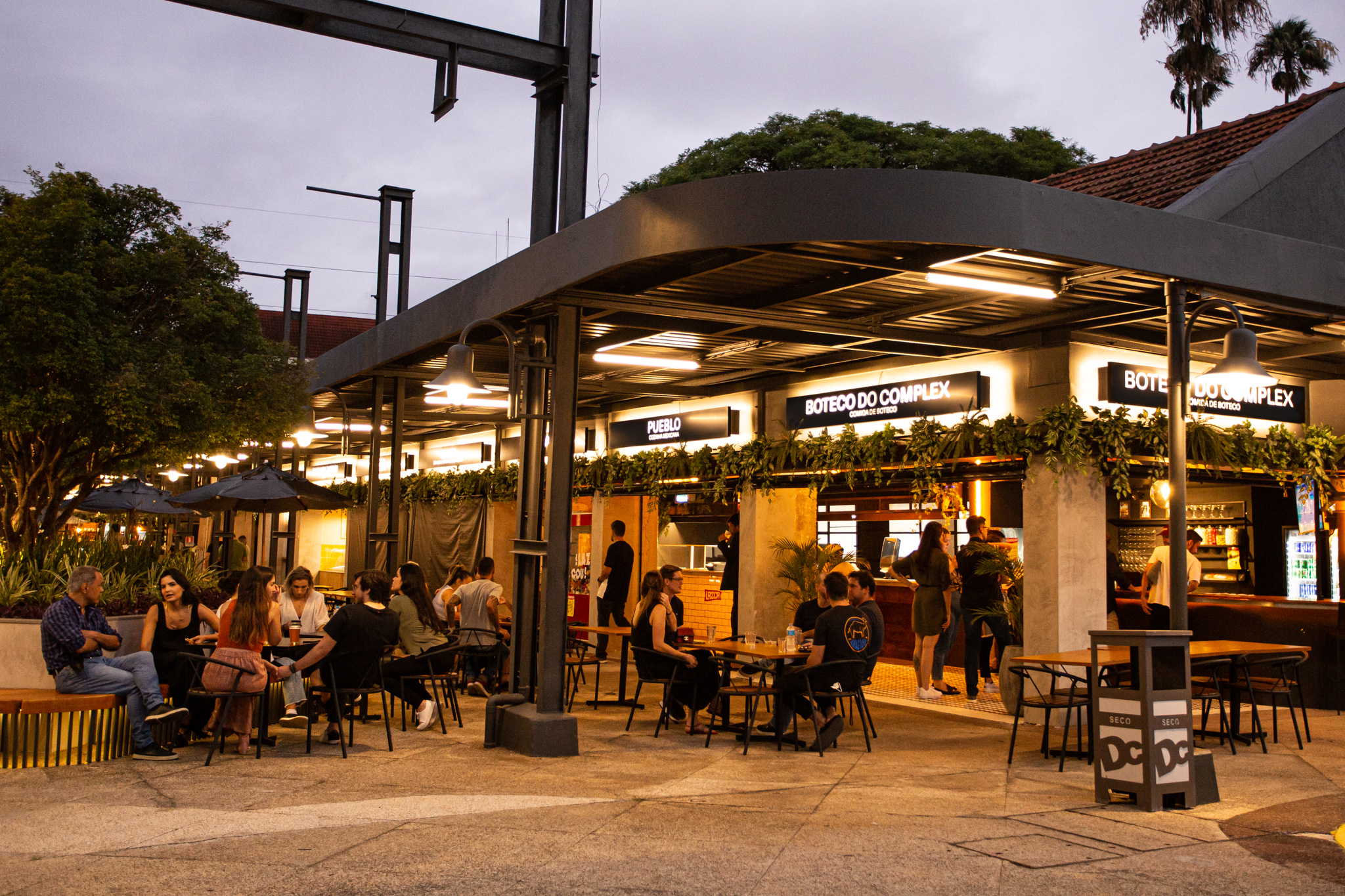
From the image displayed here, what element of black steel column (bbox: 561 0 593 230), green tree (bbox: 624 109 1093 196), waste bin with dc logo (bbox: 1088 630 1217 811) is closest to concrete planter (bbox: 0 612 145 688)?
black steel column (bbox: 561 0 593 230)

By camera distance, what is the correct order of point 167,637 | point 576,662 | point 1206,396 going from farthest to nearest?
point 576,662 < point 1206,396 < point 167,637

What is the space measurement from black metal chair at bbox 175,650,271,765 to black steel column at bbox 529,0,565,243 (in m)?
4.17

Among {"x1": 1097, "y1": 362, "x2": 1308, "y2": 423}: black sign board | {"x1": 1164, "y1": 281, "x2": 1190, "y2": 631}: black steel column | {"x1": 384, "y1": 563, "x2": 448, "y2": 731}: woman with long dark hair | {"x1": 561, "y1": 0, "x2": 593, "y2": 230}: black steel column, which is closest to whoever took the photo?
{"x1": 1164, "y1": 281, "x2": 1190, "y2": 631}: black steel column

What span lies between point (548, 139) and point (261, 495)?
540 cm

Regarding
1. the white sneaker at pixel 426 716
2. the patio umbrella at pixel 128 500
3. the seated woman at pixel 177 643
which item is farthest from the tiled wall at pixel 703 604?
the patio umbrella at pixel 128 500

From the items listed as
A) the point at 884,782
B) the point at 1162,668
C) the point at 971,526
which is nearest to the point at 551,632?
the point at 884,782

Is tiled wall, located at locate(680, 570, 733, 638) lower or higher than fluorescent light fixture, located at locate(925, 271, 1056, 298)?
lower

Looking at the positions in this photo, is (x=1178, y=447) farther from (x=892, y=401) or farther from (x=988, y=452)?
(x=892, y=401)

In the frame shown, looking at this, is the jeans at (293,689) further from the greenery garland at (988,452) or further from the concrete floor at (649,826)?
the greenery garland at (988,452)

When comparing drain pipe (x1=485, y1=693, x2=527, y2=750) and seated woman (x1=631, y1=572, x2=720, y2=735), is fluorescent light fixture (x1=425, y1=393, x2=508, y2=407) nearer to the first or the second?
seated woman (x1=631, y1=572, x2=720, y2=735)

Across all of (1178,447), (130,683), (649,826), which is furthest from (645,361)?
(649,826)

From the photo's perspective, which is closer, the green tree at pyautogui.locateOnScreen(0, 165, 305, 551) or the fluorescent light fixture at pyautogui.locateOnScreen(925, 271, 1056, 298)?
the fluorescent light fixture at pyautogui.locateOnScreen(925, 271, 1056, 298)

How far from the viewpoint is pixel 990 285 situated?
8.18 meters

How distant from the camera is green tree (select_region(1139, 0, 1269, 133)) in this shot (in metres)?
32.3
